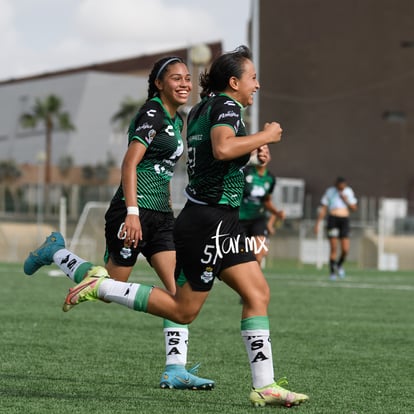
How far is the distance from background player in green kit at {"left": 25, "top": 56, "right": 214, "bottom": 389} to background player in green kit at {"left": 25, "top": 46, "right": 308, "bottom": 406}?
68cm

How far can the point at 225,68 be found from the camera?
6270mm

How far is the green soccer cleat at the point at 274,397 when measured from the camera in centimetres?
620

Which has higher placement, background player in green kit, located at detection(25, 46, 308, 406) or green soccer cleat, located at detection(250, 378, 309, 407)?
background player in green kit, located at detection(25, 46, 308, 406)

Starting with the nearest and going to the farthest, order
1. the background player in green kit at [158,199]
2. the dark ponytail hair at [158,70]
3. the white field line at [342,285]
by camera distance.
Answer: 1. the background player in green kit at [158,199]
2. the dark ponytail hair at [158,70]
3. the white field line at [342,285]

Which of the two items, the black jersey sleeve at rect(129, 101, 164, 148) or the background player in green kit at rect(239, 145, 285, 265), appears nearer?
the black jersey sleeve at rect(129, 101, 164, 148)

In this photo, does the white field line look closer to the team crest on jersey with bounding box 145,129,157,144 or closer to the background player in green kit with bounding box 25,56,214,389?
the background player in green kit with bounding box 25,56,214,389

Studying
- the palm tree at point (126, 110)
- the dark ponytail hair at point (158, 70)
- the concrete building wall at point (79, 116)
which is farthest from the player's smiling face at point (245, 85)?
the concrete building wall at point (79, 116)

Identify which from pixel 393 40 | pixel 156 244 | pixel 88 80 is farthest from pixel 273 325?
pixel 88 80

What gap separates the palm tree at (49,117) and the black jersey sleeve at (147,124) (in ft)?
274

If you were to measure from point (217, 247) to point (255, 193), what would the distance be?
8980 millimetres

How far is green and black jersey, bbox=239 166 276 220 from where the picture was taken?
1509 cm

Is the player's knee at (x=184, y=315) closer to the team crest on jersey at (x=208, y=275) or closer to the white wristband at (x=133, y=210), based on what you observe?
the team crest on jersey at (x=208, y=275)

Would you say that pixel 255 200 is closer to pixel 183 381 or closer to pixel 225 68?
pixel 183 381

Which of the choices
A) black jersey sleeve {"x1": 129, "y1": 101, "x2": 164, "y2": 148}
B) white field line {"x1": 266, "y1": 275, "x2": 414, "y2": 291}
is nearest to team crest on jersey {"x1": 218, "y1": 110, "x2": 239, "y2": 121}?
black jersey sleeve {"x1": 129, "y1": 101, "x2": 164, "y2": 148}
